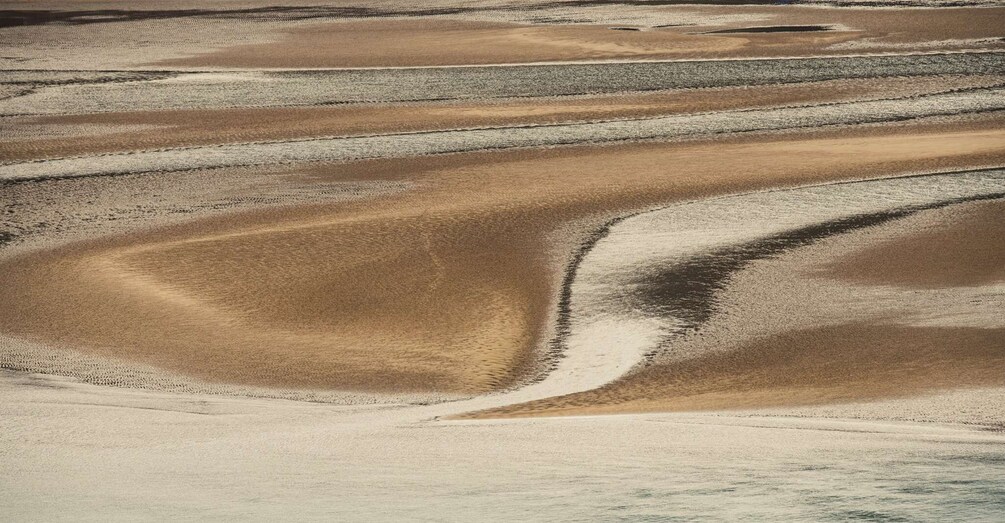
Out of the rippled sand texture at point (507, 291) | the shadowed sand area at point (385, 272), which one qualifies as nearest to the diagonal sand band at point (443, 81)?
the rippled sand texture at point (507, 291)

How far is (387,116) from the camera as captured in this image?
13.7 m

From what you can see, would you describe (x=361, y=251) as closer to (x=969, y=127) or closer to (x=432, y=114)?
(x=432, y=114)

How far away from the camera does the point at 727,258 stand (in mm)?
7465

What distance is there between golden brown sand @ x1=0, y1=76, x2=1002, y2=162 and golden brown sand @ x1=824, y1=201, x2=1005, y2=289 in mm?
5700

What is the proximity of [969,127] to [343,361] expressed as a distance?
8.53 m

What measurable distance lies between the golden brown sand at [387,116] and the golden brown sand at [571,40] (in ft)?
12.6

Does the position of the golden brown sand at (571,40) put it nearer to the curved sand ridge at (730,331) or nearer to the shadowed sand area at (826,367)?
the curved sand ridge at (730,331)

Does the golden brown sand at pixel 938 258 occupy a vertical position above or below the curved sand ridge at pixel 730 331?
below

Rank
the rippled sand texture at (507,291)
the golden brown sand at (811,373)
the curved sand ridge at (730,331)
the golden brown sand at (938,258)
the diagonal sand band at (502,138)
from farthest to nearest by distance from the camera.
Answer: the diagonal sand band at (502,138)
the golden brown sand at (938,258)
the curved sand ridge at (730,331)
the golden brown sand at (811,373)
the rippled sand texture at (507,291)

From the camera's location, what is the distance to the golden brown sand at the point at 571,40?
62.7ft

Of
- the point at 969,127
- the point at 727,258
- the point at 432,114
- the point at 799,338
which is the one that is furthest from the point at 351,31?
the point at 799,338

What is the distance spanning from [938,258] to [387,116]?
7.54m

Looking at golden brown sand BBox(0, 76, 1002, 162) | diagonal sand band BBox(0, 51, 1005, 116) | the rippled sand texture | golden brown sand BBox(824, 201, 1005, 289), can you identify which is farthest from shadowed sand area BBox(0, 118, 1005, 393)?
diagonal sand band BBox(0, 51, 1005, 116)

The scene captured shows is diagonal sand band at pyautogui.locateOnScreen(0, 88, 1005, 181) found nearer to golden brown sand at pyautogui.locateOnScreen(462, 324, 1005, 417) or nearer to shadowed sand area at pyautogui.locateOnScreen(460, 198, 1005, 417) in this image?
shadowed sand area at pyautogui.locateOnScreen(460, 198, 1005, 417)
